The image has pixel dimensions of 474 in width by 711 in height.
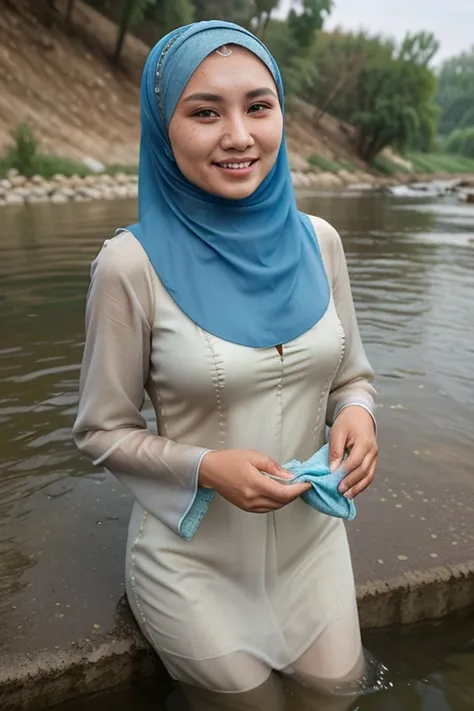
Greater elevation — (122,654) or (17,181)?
(122,654)

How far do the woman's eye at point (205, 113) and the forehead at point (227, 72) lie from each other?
0.05 meters

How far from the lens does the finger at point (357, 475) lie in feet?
5.36

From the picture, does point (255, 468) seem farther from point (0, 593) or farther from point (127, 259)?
point (0, 593)

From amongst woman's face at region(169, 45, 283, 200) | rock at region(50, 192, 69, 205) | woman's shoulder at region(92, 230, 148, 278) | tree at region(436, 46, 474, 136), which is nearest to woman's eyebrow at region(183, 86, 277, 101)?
A: woman's face at region(169, 45, 283, 200)

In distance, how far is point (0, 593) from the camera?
2107 mm

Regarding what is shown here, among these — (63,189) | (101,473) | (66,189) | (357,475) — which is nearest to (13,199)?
(63,189)

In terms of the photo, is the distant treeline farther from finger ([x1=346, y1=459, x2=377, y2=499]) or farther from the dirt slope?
finger ([x1=346, y1=459, x2=377, y2=499])

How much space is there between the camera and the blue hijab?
5.15 ft

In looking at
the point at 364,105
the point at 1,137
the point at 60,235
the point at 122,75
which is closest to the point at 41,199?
the point at 1,137

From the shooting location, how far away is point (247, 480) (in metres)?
1.51

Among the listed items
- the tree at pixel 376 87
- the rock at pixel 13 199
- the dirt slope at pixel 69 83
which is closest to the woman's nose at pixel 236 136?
the rock at pixel 13 199

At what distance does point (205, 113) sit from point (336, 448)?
0.84 m

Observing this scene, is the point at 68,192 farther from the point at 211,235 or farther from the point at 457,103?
the point at 457,103

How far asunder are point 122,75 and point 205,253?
1287 inches
